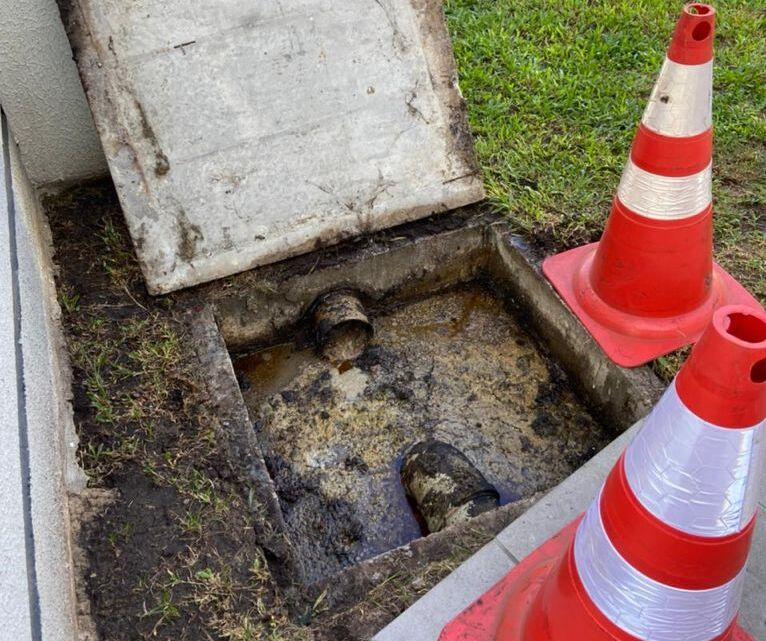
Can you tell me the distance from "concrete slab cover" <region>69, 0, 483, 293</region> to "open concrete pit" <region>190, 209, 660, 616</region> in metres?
0.17

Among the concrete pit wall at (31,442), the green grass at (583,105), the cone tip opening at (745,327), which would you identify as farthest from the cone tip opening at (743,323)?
the green grass at (583,105)

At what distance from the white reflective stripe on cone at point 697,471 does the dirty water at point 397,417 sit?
128cm

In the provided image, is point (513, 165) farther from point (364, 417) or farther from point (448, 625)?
point (448, 625)

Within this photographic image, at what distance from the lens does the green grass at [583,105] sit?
3.30 m

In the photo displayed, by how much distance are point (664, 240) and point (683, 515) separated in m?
1.32

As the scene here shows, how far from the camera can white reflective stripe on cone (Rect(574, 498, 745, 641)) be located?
5.21ft

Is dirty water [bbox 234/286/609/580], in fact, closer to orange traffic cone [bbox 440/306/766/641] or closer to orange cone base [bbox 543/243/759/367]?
orange cone base [bbox 543/243/759/367]

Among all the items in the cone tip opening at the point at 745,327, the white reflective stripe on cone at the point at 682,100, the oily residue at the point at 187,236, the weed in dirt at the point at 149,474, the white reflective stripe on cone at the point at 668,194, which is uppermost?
the cone tip opening at the point at 745,327

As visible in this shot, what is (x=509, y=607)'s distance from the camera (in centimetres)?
203

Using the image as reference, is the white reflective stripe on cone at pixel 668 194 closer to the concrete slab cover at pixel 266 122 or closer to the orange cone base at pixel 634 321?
the orange cone base at pixel 634 321

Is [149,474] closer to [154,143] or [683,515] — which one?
[154,143]

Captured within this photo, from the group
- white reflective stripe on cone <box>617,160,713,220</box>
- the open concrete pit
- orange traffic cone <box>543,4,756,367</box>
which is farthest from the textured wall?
white reflective stripe on cone <box>617,160,713,220</box>

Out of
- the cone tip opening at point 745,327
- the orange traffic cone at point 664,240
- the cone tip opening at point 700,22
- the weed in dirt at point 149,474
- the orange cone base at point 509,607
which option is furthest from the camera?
the orange traffic cone at point 664,240

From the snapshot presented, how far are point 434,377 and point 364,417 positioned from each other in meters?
0.34
